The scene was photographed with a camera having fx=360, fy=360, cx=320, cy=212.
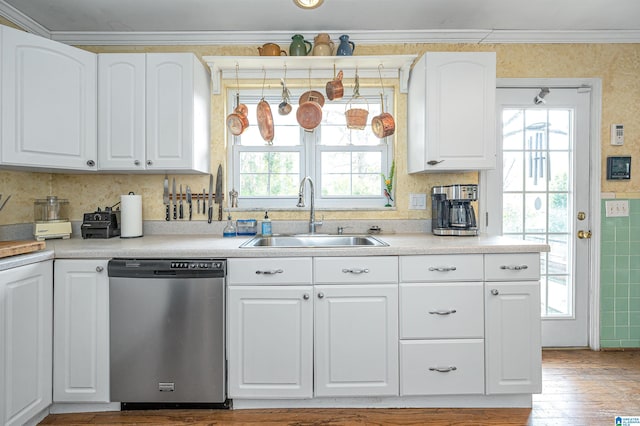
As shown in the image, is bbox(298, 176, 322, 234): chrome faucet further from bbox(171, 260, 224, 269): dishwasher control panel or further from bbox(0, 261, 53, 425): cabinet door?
bbox(0, 261, 53, 425): cabinet door

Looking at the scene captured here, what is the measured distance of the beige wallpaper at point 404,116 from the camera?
2.67 m

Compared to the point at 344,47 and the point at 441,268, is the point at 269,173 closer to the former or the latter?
the point at 344,47

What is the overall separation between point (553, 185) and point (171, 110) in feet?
9.32

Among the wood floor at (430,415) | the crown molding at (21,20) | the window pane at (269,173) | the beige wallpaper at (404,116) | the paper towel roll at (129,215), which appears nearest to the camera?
the wood floor at (430,415)

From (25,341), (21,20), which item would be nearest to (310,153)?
(25,341)

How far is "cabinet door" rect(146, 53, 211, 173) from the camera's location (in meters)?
2.33

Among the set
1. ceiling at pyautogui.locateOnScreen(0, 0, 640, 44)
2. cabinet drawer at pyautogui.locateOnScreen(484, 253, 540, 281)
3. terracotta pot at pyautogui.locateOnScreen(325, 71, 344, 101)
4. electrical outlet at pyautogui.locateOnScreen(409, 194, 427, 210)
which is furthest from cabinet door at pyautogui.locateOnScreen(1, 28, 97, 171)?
cabinet drawer at pyautogui.locateOnScreen(484, 253, 540, 281)

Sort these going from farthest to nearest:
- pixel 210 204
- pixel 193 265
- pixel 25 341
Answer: pixel 210 204 → pixel 193 265 → pixel 25 341

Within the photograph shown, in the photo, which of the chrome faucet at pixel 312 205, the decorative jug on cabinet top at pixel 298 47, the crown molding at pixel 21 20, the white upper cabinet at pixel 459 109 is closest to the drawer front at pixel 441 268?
the white upper cabinet at pixel 459 109

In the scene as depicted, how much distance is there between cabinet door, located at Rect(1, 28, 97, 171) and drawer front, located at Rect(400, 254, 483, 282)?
2079 mm

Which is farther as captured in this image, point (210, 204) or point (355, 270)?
point (210, 204)

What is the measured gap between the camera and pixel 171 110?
2.34 meters

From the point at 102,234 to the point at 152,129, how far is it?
0.77m

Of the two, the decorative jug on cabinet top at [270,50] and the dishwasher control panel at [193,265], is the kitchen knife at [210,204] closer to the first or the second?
the dishwasher control panel at [193,265]
